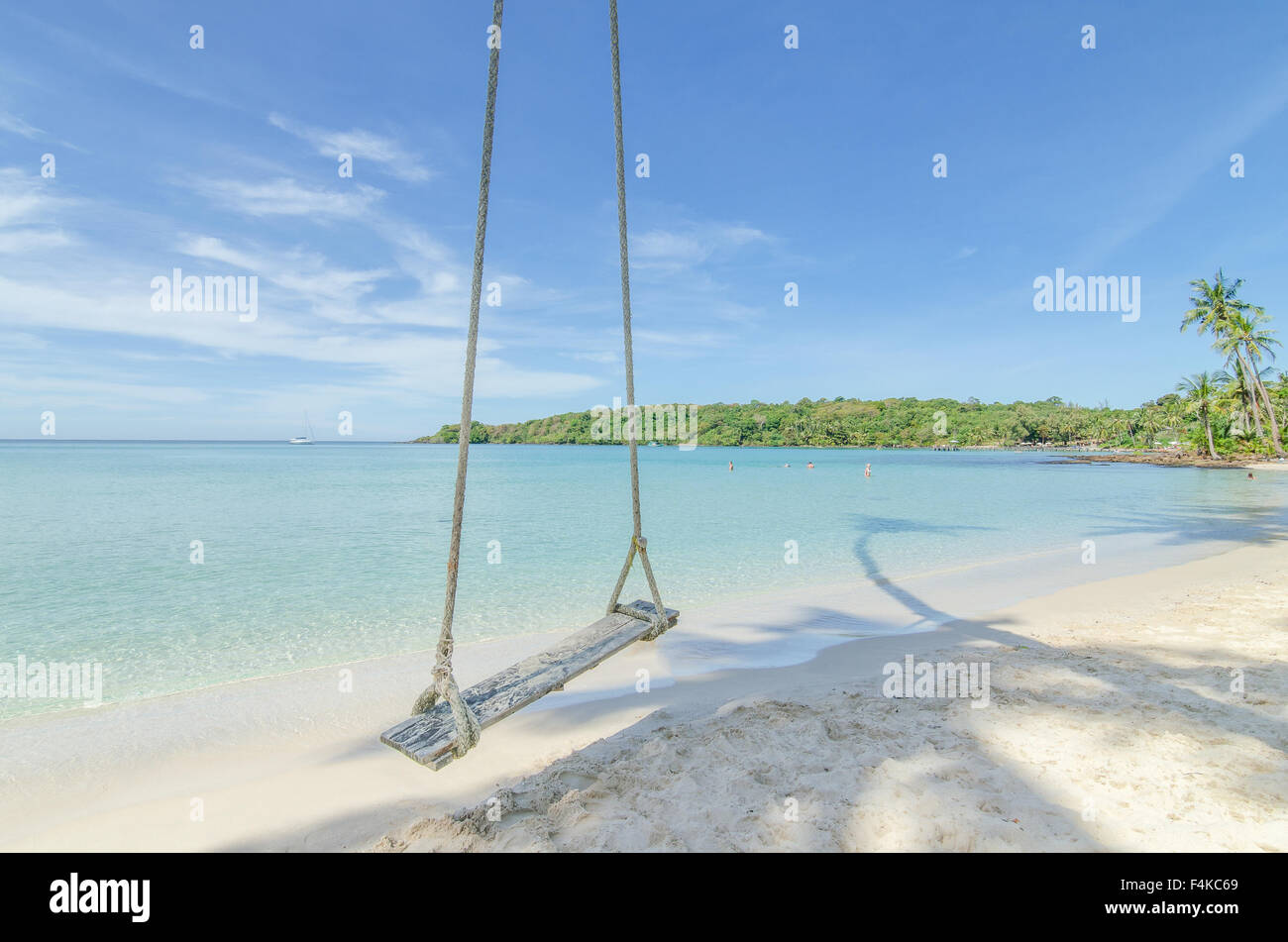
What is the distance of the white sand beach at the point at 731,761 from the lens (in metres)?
2.77

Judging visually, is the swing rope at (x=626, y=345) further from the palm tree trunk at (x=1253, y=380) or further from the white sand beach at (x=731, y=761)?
the palm tree trunk at (x=1253, y=380)

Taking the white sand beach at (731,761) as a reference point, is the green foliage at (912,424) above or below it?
above

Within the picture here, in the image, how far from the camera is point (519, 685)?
132 inches

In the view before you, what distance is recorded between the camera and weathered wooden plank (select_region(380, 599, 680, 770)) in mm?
2715

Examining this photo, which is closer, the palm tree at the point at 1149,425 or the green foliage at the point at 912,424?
the palm tree at the point at 1149,425

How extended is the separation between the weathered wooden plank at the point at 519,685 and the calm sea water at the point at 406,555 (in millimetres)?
4257

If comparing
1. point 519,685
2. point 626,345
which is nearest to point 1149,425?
point 626,345

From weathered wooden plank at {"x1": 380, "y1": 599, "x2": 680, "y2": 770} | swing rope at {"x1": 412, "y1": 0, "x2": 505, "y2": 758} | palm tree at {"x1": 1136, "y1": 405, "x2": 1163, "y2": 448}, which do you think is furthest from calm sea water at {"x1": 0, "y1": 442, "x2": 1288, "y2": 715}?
palm tree at {"x1": 1136, "y1": 405, "x2": 1163, "y2": 448}

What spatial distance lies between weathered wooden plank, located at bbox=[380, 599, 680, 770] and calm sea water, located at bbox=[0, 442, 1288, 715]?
426 centimetres

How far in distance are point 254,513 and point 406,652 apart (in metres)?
19.0

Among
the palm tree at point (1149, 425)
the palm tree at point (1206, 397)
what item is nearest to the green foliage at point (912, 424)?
the palm tree at point (1149, 425)

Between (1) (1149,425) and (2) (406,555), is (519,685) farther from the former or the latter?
(1) (1149,425)

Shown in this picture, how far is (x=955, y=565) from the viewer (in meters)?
12.3
